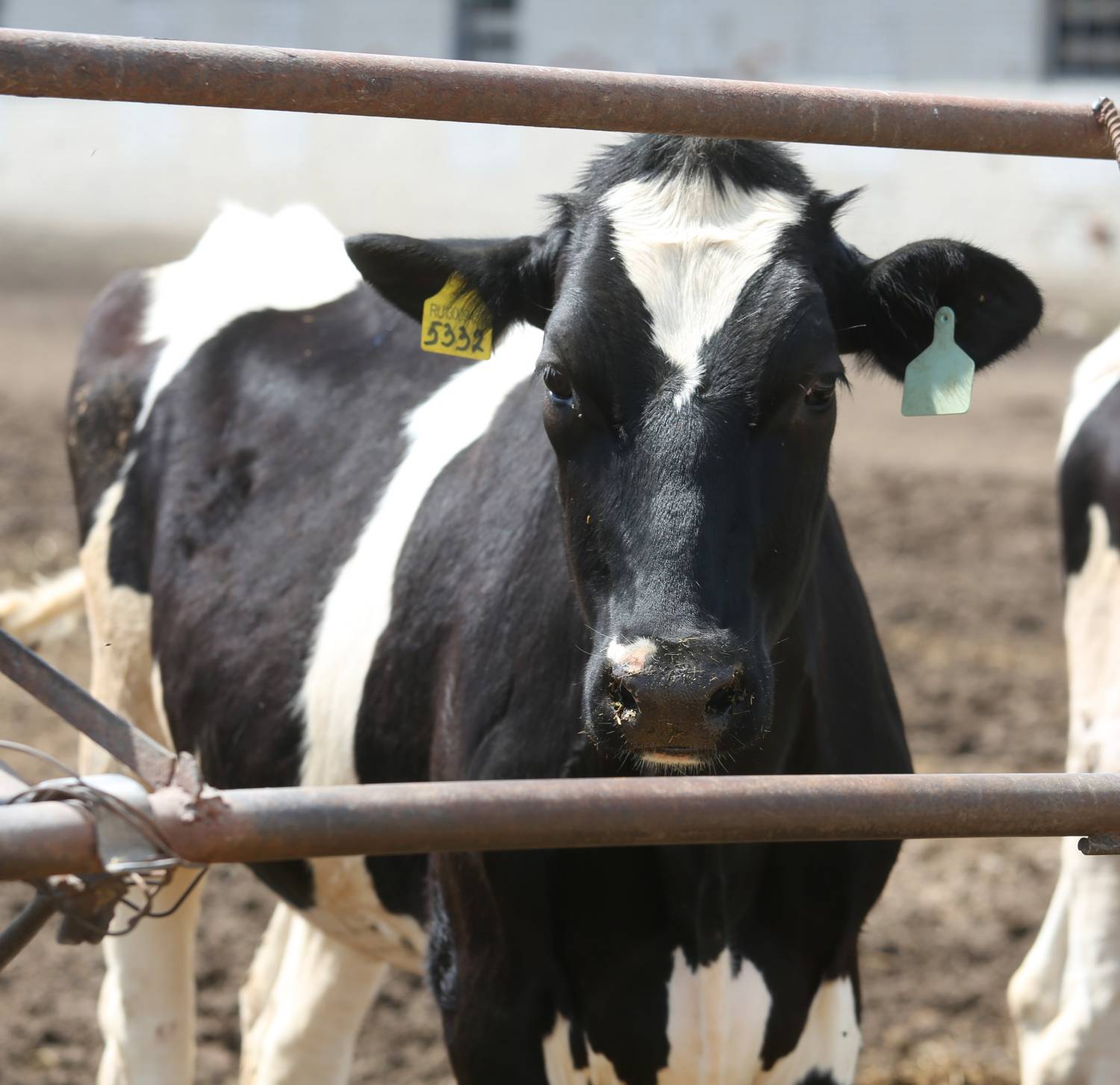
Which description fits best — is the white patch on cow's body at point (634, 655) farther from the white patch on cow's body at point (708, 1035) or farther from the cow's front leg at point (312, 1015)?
the cow's front leg at point (312, 1015)

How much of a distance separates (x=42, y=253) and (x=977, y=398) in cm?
950

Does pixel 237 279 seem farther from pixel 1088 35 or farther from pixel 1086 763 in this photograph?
pixel 1088 35

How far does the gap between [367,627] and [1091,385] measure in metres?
2.11

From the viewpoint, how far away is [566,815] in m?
1.54

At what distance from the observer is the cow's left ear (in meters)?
2.39

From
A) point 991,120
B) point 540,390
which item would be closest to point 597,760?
point 540,390

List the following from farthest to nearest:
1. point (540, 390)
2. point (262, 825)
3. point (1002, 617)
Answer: point (1002, 617) < point (540, 390) < point (262, 825)

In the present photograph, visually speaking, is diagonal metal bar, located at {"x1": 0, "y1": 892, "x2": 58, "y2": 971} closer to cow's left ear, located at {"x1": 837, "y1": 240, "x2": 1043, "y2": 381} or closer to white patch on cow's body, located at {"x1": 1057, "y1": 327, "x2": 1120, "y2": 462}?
cow's left ear, located at {"x1": 837, "y1": 240, "x2": 1043, "y2": 381}

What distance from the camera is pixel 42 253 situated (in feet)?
52.2

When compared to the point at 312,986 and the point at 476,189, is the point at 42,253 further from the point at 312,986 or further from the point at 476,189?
the point at 312,986

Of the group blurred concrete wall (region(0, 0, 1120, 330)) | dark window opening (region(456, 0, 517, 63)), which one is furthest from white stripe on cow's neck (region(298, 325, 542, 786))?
dark window opening (region(456, 0, 517, 63))

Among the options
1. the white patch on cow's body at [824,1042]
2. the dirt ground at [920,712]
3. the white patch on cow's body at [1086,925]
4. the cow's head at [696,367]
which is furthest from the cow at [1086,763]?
the cow's head at [696,367]

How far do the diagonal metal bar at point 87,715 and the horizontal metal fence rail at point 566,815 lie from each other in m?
0.10

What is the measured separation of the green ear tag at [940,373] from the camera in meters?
2.43
